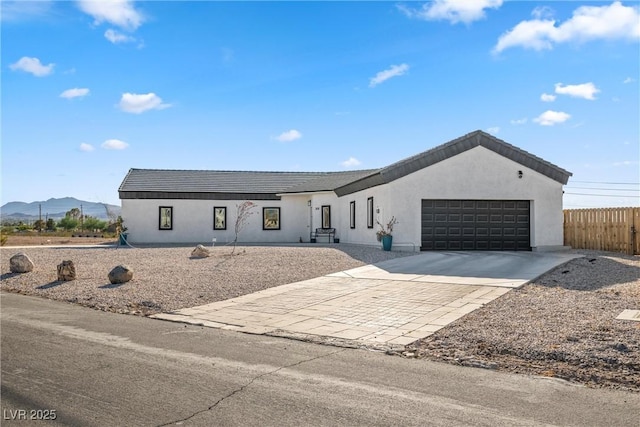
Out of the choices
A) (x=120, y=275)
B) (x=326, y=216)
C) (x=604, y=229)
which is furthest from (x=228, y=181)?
(x=604, y=229)

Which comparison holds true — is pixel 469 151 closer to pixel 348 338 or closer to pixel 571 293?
pixel 571 293

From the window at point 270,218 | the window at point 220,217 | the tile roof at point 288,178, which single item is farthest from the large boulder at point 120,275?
the window at point 270,218

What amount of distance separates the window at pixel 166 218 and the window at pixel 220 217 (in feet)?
8.00

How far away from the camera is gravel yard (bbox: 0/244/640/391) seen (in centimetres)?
Result: 666

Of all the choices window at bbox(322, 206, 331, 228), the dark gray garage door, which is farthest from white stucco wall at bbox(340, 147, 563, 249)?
window at bbox(322, 206, 331, 228)

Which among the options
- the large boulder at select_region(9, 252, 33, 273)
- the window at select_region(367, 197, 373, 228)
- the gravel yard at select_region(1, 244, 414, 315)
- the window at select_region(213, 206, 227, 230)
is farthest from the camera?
the window at select_region(213, 206, 227, 230)

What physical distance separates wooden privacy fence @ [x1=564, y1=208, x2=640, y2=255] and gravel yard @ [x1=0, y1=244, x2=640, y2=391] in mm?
1294

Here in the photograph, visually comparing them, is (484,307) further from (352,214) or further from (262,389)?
(352,214)

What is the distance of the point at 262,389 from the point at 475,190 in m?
16.9

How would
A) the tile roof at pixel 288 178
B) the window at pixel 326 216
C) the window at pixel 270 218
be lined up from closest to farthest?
1. the tile roof at pixel 288 178
2. the window at pixel 326 216
3. the window at pixel 270 218

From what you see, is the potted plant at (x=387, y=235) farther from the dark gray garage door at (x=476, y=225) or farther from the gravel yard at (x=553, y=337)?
the gravel yard at (x=553, y=337)

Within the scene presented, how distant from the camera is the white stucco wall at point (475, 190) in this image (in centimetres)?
2045

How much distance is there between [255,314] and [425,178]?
40.2ft

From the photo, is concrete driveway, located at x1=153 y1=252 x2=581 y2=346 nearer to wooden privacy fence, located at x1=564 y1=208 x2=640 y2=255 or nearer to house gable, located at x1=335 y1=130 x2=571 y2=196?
wooden privacy fence, located at x1=564 y1=208 x2=640 y2=255
